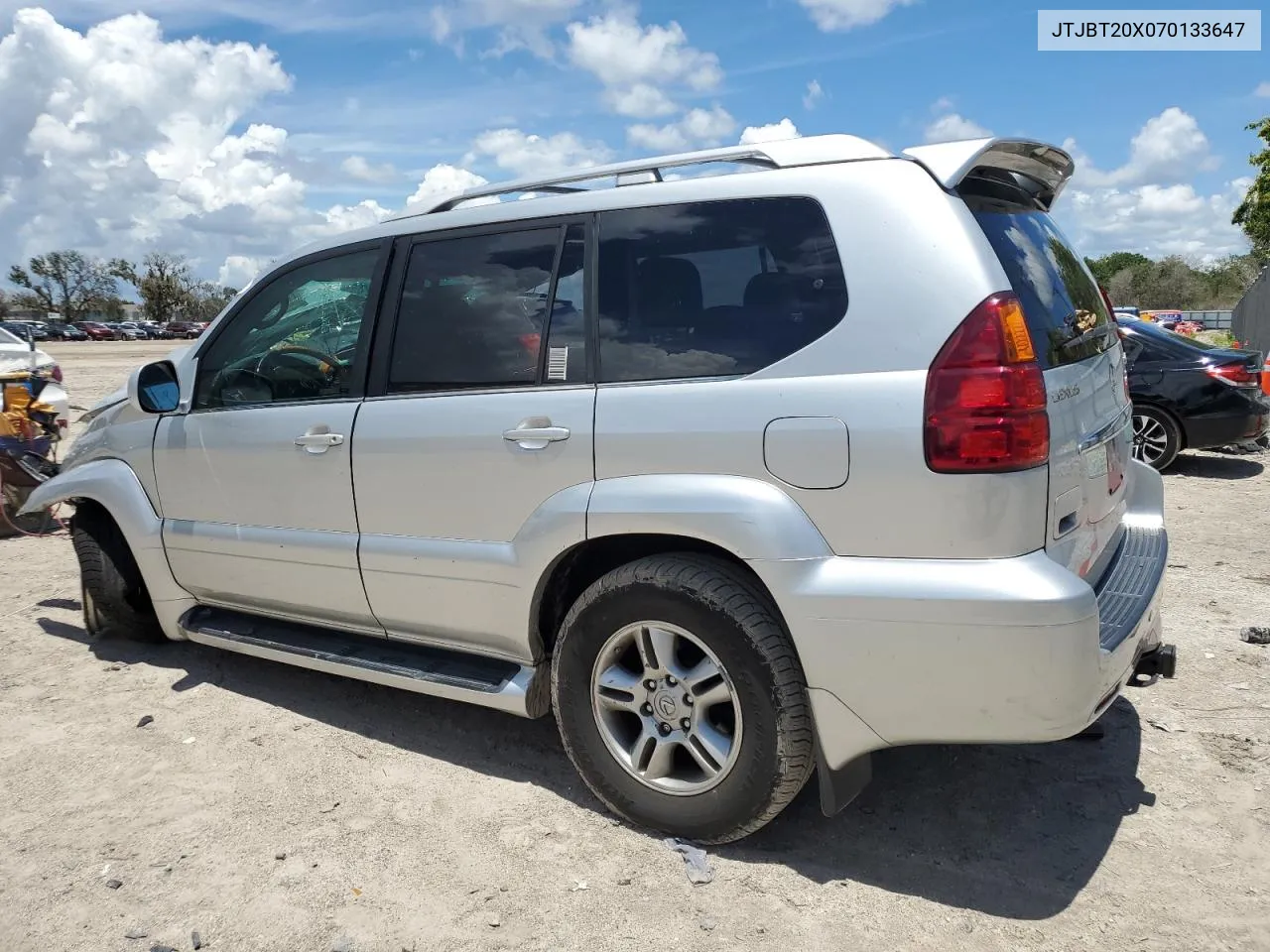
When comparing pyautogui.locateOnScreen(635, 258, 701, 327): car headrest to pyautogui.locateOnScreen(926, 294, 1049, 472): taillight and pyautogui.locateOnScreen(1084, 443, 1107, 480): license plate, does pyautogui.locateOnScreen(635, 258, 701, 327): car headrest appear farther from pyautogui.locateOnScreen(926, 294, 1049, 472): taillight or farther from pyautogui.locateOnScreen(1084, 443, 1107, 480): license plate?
pyautogui.locateOnScreen(1084, 443, 1107, 480): license plate

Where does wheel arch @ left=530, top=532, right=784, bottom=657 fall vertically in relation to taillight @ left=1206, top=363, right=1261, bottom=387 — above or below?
below

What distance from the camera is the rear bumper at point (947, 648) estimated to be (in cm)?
241

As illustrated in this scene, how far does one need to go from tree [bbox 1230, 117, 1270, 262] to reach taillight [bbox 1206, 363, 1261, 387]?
2929 cm

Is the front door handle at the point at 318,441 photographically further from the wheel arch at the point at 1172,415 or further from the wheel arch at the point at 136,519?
the wheel arch at the point at 1172,415

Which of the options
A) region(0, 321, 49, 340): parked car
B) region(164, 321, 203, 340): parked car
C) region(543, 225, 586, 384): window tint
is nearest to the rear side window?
region(543, 225, 586, 384): window tint

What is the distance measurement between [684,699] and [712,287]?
1257mm

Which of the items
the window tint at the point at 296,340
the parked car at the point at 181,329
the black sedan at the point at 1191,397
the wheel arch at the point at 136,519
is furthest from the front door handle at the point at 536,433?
the parked car at the point at 181,329

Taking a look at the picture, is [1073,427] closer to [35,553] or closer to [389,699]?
[389,699]

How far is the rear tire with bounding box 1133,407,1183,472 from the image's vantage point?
30.0 feet

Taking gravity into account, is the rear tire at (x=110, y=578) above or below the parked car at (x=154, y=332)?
below

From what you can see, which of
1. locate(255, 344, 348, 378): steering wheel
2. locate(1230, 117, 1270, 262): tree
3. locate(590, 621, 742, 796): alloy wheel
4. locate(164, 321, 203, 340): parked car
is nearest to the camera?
locate(590, 621, 742, 796): alloy wheel

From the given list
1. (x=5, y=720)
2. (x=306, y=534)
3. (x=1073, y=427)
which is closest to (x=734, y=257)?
(x=1073, y=427)

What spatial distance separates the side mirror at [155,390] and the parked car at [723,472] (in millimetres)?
353

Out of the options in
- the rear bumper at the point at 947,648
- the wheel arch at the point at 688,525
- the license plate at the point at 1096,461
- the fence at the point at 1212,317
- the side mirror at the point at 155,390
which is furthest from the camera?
Answer: the fence at the point at 1212,317
